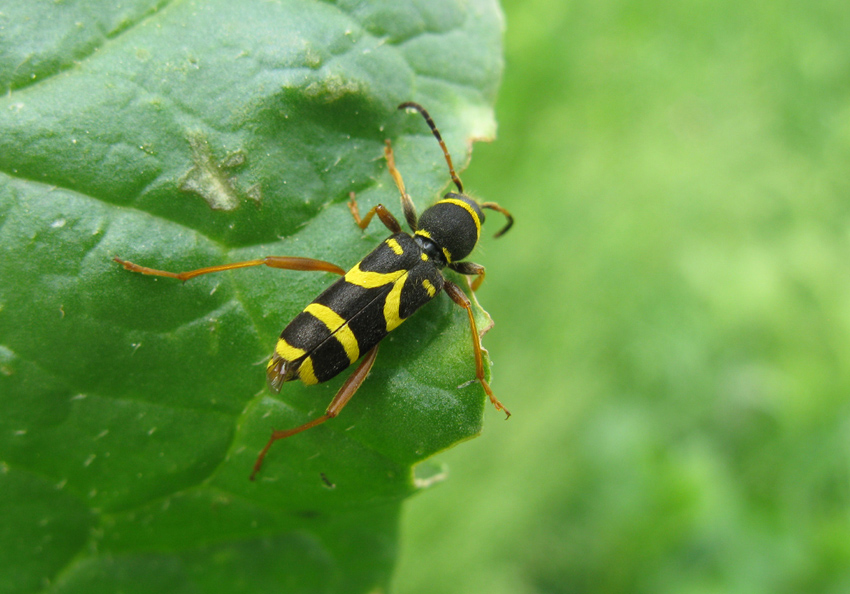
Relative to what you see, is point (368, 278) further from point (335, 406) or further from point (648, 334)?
point (648, 334)

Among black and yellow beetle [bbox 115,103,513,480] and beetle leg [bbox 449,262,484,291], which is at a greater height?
black and yellow beetle [bbox 115,103,513,480]

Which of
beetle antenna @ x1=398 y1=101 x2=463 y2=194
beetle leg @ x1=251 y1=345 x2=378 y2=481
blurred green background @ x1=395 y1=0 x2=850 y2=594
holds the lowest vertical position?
blurred green background @ x1=395 y1=0 x2=850 y2=594

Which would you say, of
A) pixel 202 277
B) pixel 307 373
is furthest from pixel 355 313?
pixel 202 277

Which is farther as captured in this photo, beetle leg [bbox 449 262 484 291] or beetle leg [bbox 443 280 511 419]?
beetle leg [bbox 449 262 484 291]

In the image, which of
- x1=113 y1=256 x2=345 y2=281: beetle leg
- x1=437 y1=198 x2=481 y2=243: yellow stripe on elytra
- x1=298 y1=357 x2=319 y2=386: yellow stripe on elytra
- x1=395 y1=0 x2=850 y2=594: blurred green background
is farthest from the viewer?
x1=395 y1=0 x2=850 y2=594: blurred green background

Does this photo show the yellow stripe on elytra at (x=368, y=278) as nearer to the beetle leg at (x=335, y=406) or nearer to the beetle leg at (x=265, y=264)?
the beetle leg at (x=265, y=264)

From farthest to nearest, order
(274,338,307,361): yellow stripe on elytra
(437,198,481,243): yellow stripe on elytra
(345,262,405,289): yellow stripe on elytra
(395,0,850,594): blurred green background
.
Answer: (395,0,850,594): blurred green background → (437,198,481,243): yellow stripe on elytra → (345,262,405,289): yellow stripe on elytra → (274,338,307,361): yellow stripe on elytra

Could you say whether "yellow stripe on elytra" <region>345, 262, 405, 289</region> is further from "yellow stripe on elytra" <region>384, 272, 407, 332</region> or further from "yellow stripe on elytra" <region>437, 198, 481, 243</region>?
"yellow stripe on elytra" <region>437, 198, 481, 243</region>

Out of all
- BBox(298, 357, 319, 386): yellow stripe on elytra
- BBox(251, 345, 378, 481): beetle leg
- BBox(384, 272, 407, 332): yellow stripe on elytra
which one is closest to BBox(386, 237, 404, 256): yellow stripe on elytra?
BBox(384, 272, 407, 332): yellow stripe on elytra

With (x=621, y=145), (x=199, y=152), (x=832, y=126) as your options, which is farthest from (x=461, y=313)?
(x=832, y=126)

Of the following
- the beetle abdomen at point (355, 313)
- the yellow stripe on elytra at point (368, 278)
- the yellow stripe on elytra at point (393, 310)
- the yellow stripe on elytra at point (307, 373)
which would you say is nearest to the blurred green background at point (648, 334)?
the beetle abdomen at point (355, 313)
